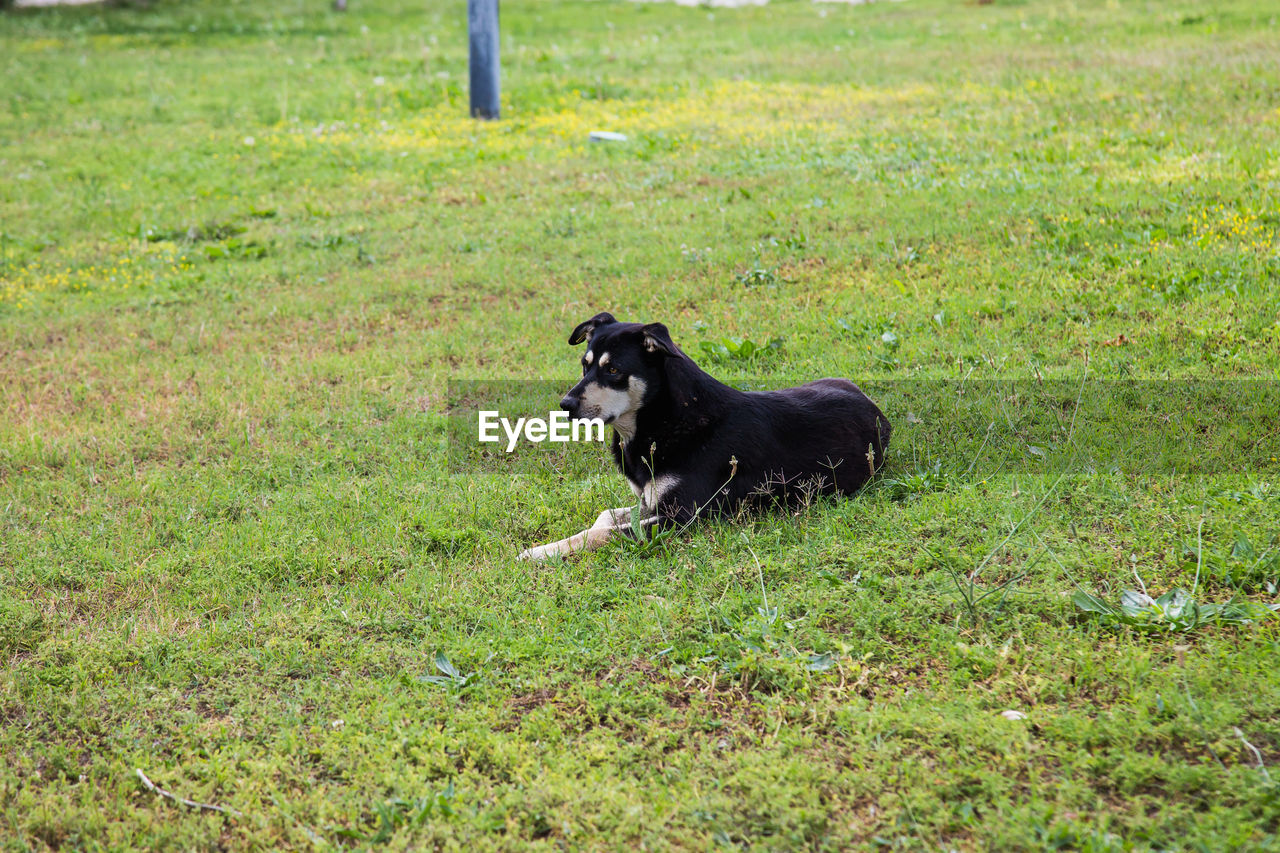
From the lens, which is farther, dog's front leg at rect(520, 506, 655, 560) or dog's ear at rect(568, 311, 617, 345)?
dog's ear at rect(568, 311, 617, 345)

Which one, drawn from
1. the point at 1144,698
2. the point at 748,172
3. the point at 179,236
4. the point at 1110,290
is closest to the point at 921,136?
the point at 748,172

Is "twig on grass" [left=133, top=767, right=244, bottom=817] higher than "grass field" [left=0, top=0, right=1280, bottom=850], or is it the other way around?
"grass field" [left=0, top=0, right=1280, bottom=850]

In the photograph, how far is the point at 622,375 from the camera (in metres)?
5.61

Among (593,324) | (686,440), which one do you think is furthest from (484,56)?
(686,440)

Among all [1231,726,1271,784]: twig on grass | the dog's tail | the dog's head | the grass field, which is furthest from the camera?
the dog's tail

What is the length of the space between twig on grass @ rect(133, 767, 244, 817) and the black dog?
2.12m

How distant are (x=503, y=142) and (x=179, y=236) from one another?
17.3ft

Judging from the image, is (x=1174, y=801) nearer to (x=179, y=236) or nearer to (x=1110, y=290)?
(x=1110, y=290)

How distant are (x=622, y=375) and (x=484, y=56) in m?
12.5

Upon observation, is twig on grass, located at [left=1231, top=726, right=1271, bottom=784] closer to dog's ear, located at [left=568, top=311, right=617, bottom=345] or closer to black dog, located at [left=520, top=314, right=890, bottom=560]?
black dog, located at [left=520, top=314, right=890, bottom=560]

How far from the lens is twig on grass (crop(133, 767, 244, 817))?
12.1 feet

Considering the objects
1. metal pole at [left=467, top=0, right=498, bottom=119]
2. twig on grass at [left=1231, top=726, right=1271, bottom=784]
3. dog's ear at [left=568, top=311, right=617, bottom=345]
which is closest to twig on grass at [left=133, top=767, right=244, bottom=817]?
dog's ear at [left=568, top=311, right=617, bottom=345]

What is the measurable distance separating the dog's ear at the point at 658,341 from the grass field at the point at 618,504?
1018mm

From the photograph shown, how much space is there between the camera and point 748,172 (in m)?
12.9
